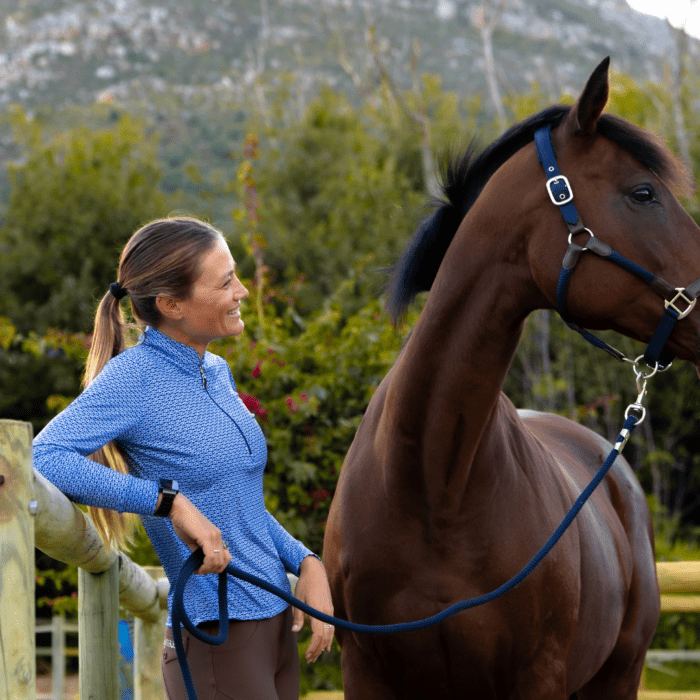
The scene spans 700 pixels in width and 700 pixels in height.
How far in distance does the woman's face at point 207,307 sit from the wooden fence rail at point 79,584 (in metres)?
0.43

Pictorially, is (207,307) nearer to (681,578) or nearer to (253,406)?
(253,406)

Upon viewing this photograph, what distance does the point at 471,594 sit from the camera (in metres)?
2.03

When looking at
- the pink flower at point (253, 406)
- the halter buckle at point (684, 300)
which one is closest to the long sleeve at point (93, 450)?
the halter buckle at point (684, 300)

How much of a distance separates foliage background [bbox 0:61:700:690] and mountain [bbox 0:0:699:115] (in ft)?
117

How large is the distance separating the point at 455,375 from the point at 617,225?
52 cm

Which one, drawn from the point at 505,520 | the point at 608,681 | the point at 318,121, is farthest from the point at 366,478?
the point at 318,121

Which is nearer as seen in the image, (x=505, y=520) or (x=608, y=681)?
(x=505, y=520)

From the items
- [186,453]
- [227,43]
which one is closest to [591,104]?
[186,453]

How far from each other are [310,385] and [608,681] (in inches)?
80.9

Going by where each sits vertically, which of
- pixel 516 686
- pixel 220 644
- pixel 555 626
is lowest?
pixel 516 686

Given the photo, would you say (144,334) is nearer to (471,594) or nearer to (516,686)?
(471,594)

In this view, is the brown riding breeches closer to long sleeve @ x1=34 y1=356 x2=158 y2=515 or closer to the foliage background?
long sleeve @ x1=34 y1=356 x2=158 y2=515

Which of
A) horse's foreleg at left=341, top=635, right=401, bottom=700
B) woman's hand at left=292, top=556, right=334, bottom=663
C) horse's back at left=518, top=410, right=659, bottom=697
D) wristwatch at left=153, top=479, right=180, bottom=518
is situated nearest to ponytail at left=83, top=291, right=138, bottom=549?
wristwatch at left=153, top=479, right=180, bottom=518

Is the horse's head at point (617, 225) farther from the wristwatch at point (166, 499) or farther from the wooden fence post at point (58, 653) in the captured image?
the wooden fence post at point (58, 653)
